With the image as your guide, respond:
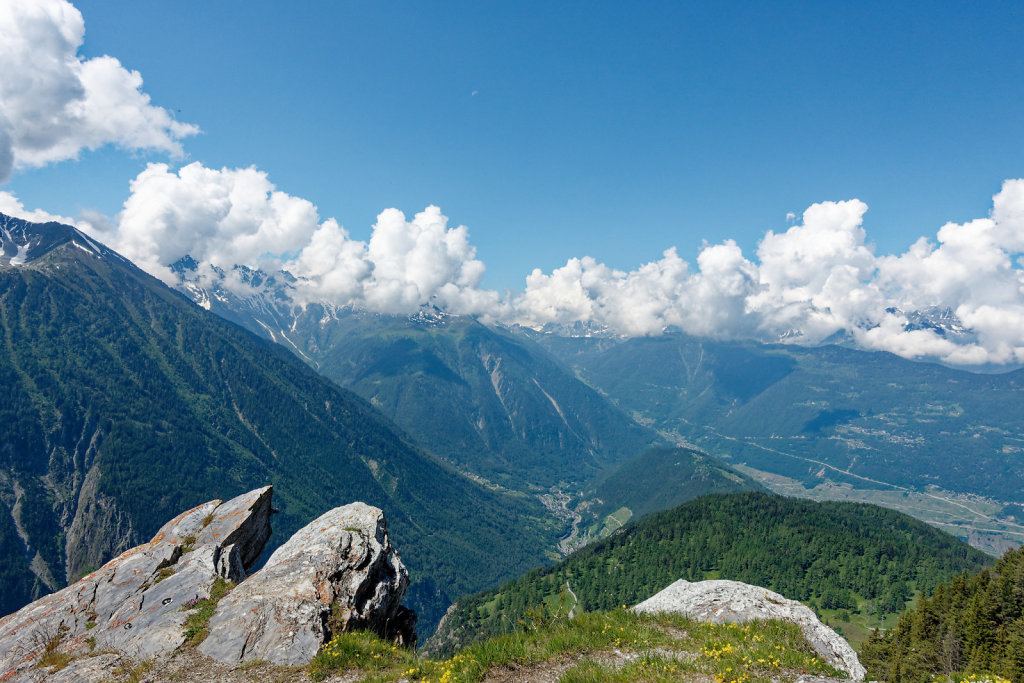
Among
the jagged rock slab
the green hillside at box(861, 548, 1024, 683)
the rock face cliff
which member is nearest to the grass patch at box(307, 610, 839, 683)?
the rock face cliff

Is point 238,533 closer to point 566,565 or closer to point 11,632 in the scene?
point 11,632

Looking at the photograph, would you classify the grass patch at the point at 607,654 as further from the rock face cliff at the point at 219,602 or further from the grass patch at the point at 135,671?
the grass patch at the point at 135,671

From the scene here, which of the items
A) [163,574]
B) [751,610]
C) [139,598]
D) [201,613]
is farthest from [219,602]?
[751,610]

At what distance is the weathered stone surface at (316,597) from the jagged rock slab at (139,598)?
221 cm

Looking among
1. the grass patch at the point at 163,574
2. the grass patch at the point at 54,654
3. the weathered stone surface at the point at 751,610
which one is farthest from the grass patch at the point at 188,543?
the weathered stone surface at the point at 751,610

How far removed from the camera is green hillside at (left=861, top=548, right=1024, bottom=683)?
76.1 ft

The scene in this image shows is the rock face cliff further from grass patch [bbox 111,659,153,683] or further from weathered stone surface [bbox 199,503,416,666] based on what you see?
grass patch [bbox 111,659,153,683]

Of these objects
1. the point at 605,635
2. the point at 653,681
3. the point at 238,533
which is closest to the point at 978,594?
the point at 605,635

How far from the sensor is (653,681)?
11383 millimetres

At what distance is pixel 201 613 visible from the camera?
18031 mm

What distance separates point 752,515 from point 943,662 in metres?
170

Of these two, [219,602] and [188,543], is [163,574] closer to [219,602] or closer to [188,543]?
[188,543]

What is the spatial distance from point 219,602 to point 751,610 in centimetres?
2484

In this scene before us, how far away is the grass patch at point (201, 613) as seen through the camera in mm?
16500
